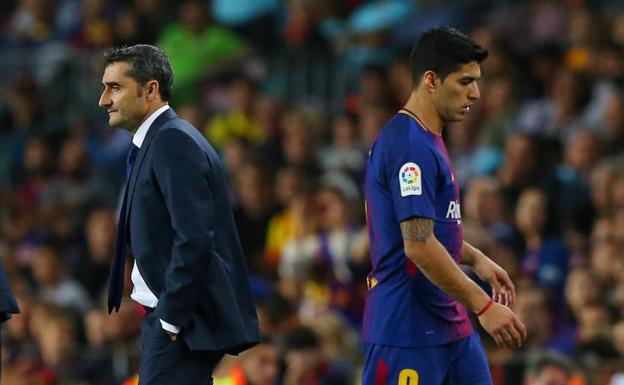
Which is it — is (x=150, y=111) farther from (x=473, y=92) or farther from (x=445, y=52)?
(x=473, y=92)

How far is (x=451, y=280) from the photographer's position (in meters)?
5.80

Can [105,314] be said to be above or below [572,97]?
below

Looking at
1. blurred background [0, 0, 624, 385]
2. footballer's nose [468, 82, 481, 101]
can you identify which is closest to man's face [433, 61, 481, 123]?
footballer's nose [468, 82, 481, 101]

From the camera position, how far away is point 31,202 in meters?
13.7

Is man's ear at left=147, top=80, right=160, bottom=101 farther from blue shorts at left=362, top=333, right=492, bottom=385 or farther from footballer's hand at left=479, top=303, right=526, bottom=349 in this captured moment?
footballer's hand at left=479, top=303, right=526, bottom=349

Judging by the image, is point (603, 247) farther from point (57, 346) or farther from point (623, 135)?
point (57, 346)

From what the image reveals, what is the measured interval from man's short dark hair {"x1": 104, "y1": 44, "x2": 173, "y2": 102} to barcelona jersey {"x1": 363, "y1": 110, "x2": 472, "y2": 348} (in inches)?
37.0

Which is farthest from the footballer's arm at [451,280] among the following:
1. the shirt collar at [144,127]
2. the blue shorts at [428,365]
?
the shirt collar at [144,127]

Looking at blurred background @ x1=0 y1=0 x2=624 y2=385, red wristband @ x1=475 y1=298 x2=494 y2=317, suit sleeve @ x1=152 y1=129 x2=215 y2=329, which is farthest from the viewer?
blurred background @ x1=0 y1=0 x2=624 y2=385

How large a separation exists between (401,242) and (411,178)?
11.8 inches

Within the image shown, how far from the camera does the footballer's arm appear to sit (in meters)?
5.71

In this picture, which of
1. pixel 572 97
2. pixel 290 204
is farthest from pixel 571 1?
pixel 290 204

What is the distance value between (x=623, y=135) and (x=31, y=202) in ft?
19.2

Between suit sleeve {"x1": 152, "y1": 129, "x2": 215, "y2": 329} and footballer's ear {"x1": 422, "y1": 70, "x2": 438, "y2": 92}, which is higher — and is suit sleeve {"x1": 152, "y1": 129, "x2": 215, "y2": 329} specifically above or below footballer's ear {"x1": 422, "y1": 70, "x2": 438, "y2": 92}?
below
